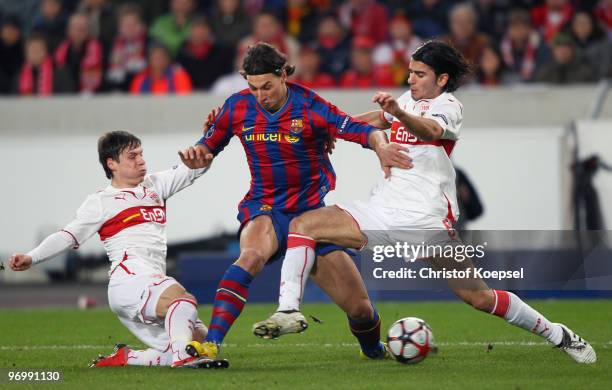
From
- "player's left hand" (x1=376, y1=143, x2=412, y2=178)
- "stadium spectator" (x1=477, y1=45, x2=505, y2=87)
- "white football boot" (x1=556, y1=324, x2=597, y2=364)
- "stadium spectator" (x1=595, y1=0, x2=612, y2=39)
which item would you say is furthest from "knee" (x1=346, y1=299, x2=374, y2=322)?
"stadium spectator" (x1=595, y1=0, x2=612, y2=39)

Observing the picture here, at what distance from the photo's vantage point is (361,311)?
7859mm

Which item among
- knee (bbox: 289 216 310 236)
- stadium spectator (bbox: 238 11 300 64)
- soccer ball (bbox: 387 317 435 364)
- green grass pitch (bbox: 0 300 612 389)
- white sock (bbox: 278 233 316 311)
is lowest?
green grass pitch (bbox: 0 300 612 389)

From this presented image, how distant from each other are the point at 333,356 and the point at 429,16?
9.63 meters

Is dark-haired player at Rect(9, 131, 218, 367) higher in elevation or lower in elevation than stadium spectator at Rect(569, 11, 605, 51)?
lower

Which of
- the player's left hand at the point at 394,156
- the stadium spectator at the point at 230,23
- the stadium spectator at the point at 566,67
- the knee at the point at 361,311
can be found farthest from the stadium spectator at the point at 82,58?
the player's left hand at the point at 394,156

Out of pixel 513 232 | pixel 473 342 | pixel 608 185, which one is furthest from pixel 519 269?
pixel 473 342

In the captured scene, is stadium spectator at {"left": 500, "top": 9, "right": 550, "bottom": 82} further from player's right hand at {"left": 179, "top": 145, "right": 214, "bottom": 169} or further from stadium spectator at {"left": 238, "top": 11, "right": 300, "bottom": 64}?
player's right hand at {"left": 179, "top": 145, "right": 214, "bottom": 169}

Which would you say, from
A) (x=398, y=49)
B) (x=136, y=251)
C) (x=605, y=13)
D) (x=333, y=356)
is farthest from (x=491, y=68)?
(x=136, y=251)

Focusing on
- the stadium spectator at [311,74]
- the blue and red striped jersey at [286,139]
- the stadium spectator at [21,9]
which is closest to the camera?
the blue and red striped jersey at [286,139]

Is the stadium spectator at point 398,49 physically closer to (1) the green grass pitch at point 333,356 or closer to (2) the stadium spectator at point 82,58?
(2) the stadium spectator at point 82,58

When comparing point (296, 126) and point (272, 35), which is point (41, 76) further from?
point (296, 126)

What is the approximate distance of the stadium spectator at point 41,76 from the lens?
1680 cm

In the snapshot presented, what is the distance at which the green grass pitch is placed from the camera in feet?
22.4

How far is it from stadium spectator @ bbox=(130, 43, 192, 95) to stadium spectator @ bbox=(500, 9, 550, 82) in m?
4.33
